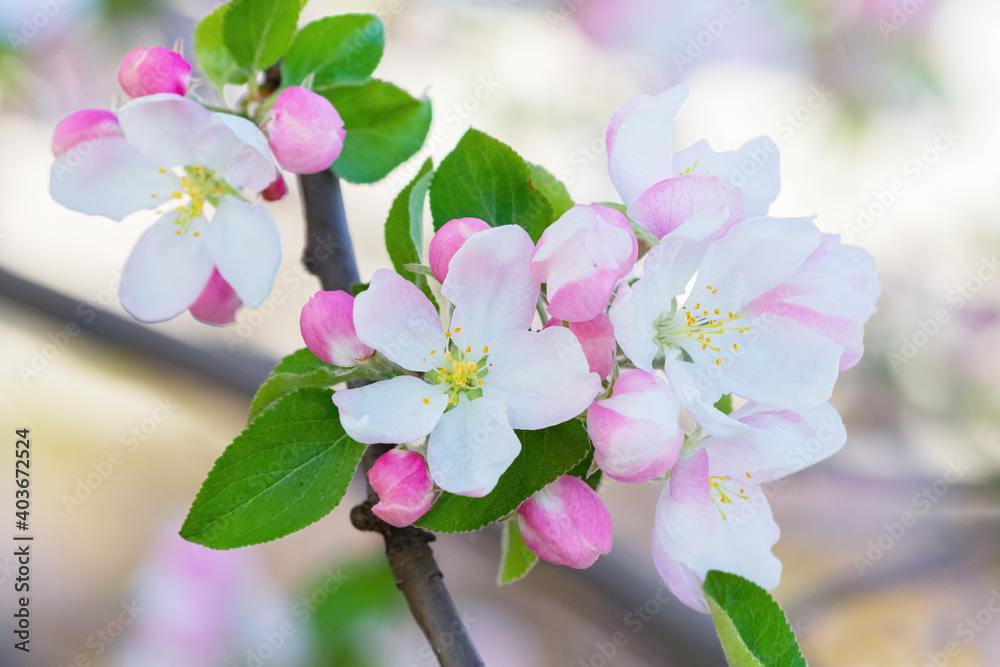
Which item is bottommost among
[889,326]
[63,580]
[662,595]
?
[63,580]

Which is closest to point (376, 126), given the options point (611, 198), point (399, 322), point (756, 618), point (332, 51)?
point (332, 51)

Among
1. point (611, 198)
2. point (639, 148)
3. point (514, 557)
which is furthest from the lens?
point (611, 198)

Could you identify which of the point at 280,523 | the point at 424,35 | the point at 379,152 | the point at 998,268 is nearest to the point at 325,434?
the point at 280,523

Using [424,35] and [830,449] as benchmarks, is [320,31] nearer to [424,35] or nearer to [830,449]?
[830,449]

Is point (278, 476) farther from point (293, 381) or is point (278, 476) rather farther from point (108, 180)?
point (108, 180)

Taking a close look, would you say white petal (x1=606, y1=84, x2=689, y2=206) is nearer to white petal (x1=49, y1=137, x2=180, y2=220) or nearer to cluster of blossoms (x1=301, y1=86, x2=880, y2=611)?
cluster of blossoms (x1=301, y1=86, x2=880, y2=611)

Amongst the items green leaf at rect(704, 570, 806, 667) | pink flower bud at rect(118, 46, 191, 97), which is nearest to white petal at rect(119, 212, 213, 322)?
pink flower bud at rect(118, 46, 191, 97)
